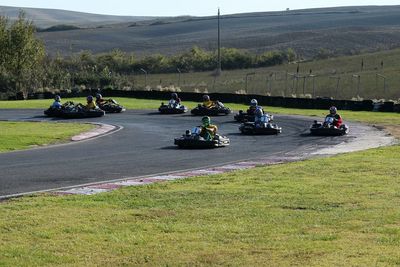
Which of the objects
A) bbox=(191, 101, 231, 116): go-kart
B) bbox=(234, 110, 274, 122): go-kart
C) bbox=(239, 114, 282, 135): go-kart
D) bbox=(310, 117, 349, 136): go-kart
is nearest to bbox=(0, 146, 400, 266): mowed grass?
bbox=(310, 117, 349, 136): go-kart

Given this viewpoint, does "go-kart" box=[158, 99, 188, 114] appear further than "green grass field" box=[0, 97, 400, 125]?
Yes

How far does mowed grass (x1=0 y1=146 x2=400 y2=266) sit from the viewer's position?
9477 mm

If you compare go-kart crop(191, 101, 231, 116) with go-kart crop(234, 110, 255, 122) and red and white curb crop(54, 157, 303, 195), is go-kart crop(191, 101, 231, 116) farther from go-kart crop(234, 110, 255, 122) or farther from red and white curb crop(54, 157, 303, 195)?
red and white curb crop(54, 157, 303, 195)

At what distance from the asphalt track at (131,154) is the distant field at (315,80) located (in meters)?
21.2

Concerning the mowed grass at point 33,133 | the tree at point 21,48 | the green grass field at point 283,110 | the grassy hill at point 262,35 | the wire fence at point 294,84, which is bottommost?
the mowed grass at point 33,133

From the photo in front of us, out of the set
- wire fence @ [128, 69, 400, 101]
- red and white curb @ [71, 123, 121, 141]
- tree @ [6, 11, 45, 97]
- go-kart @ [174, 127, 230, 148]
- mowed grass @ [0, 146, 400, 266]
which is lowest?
red and white curb @ [71, 123, 121, 141]

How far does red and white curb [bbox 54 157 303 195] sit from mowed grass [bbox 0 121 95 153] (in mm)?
7388

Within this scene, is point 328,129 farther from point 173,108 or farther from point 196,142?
point 173,108

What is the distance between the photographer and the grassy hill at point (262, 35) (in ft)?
356

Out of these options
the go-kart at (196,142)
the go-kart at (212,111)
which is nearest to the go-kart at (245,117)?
the go-kart at (212,111)

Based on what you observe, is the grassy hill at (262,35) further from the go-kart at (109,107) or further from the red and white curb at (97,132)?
the red and white curb at (97,132)

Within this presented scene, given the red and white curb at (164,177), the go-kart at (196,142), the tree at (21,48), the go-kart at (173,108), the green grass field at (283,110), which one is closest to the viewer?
the red and white curb at (164,177)

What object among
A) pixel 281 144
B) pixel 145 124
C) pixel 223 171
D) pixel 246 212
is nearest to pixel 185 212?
pixel 246 212

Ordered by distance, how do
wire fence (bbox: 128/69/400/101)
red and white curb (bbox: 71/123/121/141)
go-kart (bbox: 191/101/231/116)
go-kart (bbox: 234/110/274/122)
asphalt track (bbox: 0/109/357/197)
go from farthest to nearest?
wire fence (bbox: 128/69/400/101) < go-kart (bbox: 191/101/231/116) < go-kart (bbox: 234/110/274/122) < red and white curb (bbox: 71/123/121/141) < asphalt track (bbox: 0/109/357/197)
